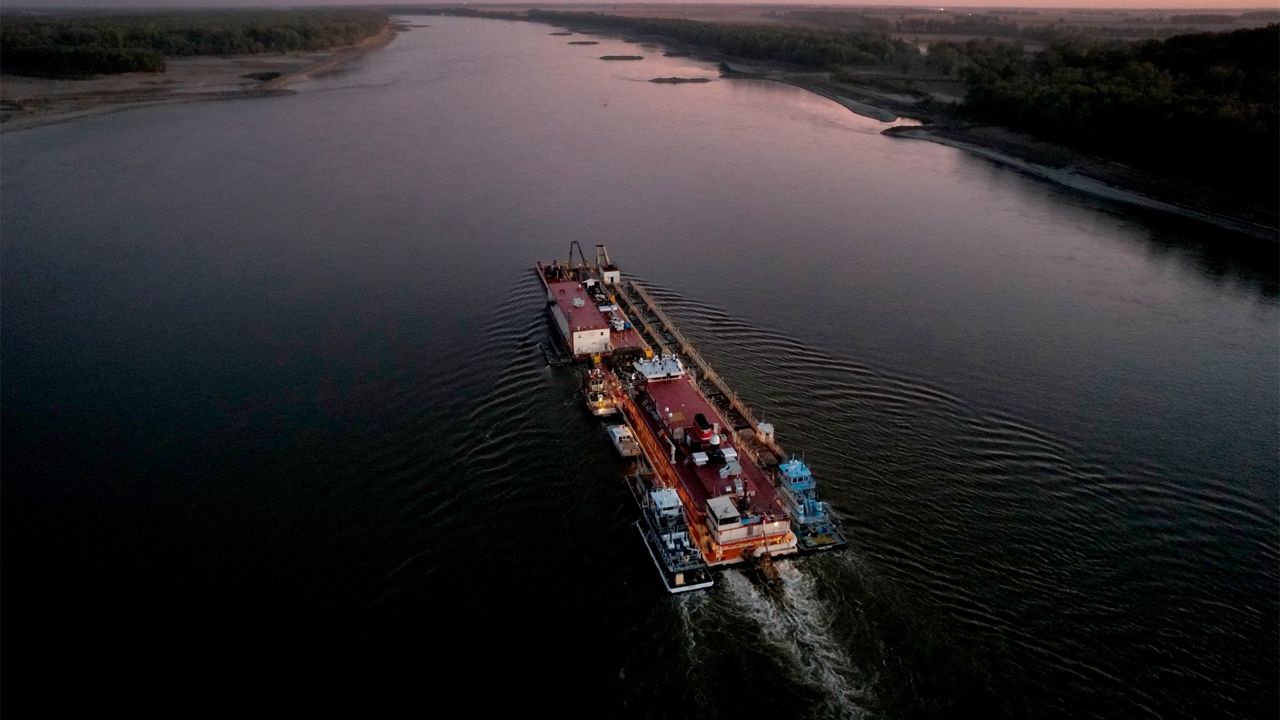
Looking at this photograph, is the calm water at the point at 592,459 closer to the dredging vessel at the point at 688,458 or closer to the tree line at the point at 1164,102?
the dredging vessel at the point at 688,458

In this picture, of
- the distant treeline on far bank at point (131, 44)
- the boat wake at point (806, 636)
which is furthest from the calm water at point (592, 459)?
the distant treeline on far bank at point (131, 44)

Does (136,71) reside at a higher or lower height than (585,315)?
higher

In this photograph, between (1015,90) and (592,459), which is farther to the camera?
(1015,90)

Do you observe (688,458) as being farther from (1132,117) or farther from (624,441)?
(1132,117)

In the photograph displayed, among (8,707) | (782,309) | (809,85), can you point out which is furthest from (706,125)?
(8,707)

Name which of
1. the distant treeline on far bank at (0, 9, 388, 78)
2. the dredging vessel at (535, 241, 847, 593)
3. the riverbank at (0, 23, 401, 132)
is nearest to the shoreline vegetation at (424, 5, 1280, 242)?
the dredging vessel at (535, 241, 847, 593)

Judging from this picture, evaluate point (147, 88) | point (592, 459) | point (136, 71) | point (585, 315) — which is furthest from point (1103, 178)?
point (136, 71)

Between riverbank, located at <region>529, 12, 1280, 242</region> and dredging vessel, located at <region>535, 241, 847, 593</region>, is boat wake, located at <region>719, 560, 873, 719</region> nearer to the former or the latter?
dredging vessel, located at <region>535, 241, 847, 593</region>
